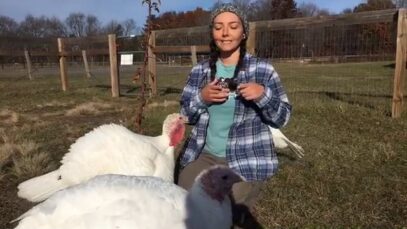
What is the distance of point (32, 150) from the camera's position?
6.43m

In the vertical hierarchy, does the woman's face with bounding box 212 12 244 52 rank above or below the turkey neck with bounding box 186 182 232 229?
above

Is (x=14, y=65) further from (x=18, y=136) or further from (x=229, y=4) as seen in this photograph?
(x=229, y=4)

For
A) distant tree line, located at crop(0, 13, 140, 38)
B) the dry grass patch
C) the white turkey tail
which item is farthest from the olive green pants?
distant tree line, located at crop(0, 13, 140, 38)

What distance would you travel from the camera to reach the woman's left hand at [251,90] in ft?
10.8

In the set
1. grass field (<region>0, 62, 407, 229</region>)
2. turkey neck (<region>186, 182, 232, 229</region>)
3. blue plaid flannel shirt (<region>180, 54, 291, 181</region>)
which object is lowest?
grass field (<region>0, 62, 407, 229</region>)

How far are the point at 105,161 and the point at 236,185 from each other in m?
1.15

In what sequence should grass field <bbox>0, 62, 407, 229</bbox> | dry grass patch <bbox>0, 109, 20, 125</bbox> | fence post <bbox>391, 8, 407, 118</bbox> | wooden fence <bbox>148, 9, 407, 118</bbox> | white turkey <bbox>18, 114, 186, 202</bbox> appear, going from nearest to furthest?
1. white turkey <bbox>18, 114, 186, 202</bbox>
2. grass field <bbox>0, 62, 407, 229</bbox>
3. fence post <bbox>391, 8, 407, 118</bbox>
4. wooden fence <bbox>148, 9, 407, 118</bbox>
5. dry grass patch <bbox>0, 109, 20, 125</bbox>

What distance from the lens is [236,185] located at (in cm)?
360

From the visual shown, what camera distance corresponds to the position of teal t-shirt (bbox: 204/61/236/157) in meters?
3.76

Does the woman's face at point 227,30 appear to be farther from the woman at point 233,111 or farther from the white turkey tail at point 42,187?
the white turkey tail at point 42,187

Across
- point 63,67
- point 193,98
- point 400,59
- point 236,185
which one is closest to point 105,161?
point 193,98

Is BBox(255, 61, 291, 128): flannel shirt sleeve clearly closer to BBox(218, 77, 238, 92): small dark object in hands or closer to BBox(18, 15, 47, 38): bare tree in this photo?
BBox(218, 77, 238, 92): small dark object in hands

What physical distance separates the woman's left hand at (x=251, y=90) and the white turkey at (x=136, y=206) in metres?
0.52

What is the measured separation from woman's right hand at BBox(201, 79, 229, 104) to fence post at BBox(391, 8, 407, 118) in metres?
5.84
